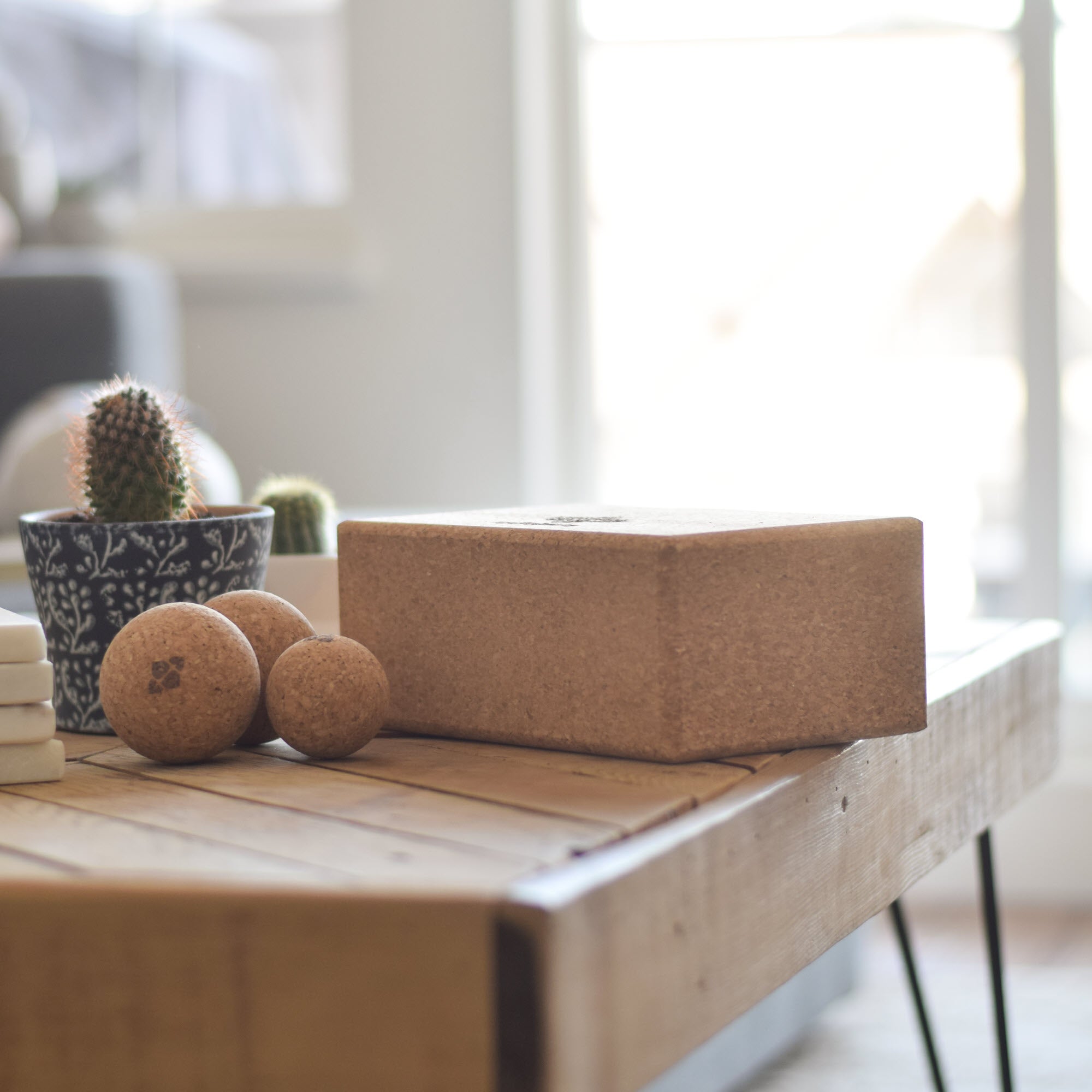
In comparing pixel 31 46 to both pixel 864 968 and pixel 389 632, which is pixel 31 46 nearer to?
pixel 864 968

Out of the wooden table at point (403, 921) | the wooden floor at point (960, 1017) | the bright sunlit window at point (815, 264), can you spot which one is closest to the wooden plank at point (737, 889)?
the wooden table at point (403, 921)

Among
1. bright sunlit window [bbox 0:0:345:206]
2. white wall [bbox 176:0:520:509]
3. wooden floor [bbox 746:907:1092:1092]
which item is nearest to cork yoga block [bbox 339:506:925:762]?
wooden floor [bbox 746:907:1092:1092]

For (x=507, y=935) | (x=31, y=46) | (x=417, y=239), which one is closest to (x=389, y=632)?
(x=507, y=935)

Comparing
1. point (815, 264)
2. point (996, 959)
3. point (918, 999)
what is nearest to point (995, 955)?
point (996, 959)

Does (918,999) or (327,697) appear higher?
(327,697)

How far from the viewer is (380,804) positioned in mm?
525

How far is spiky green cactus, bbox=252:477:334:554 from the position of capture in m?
0.87

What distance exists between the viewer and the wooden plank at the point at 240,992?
1.30ft

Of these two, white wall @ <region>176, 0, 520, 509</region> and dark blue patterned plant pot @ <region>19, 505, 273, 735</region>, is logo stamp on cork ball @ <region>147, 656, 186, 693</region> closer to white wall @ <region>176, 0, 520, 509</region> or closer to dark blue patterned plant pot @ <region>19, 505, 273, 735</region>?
dark blue patterned plant pot @ <region>19, 505, 273, 735</region>

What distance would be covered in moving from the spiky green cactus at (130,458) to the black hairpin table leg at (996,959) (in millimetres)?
655

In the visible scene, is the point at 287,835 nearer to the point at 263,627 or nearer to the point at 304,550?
the point at 263,627

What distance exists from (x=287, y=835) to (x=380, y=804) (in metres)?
0.05

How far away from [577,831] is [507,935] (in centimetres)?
9

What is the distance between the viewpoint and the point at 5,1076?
429 mm
